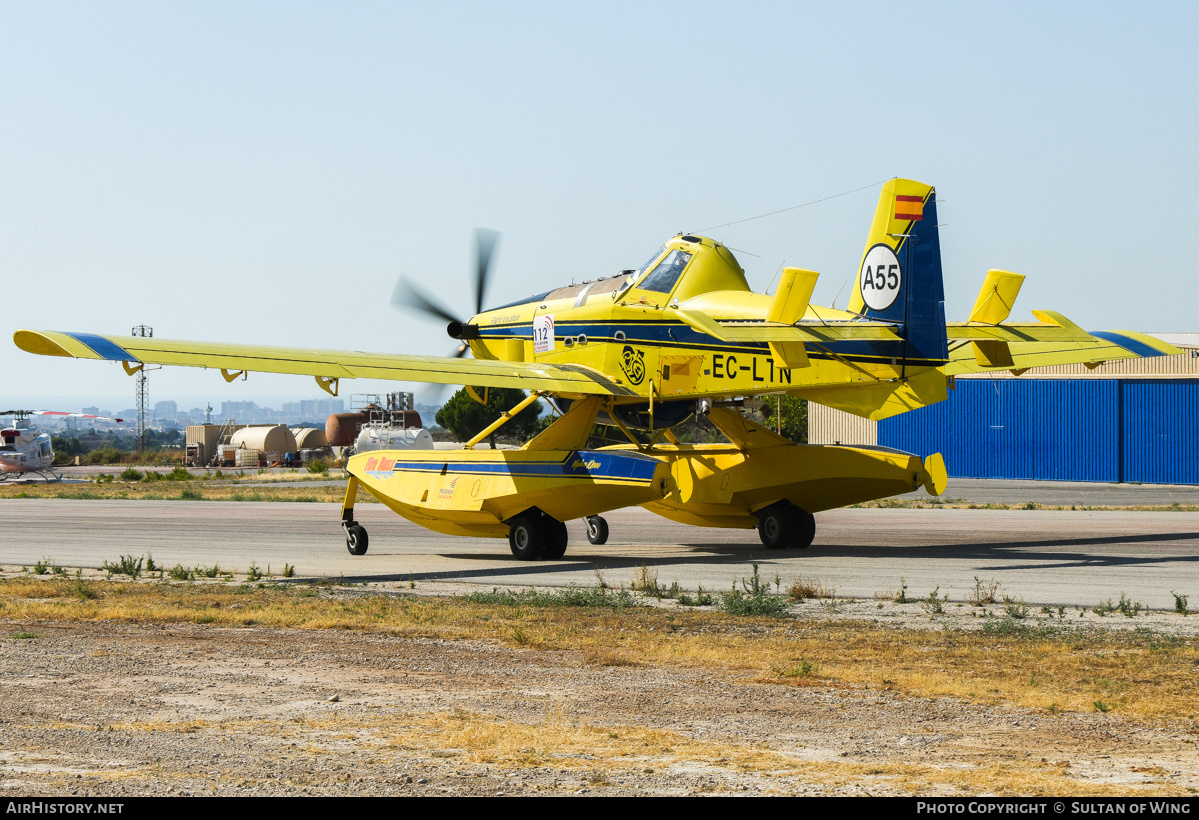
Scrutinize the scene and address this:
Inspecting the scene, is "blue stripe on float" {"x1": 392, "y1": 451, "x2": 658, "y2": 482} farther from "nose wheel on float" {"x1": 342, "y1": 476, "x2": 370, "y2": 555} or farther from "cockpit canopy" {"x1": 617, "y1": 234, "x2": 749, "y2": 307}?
"cockpit canopy" {"x1": 617, "y1": 234, "x2": 749, "y2": 307}

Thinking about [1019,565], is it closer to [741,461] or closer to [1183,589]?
[1183,589]

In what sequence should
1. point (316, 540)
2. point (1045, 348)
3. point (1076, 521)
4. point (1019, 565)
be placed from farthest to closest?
point (1076, 521), point (316, 540), point (1045, 348), point (1019, 565)

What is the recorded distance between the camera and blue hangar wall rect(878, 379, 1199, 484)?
45875mm

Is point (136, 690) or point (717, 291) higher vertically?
point (717, 291)

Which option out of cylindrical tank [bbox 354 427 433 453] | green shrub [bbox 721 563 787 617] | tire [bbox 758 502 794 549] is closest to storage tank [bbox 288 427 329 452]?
cylindrical tank [bbox 354 427 433 453]

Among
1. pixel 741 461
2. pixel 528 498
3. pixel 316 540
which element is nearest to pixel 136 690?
pixel 528 498

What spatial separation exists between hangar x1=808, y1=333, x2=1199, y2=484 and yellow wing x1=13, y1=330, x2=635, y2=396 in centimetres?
2976

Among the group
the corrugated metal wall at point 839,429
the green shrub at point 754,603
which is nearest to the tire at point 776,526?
the green shrub at point 754,603

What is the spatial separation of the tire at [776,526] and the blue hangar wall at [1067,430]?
28280 millimetres

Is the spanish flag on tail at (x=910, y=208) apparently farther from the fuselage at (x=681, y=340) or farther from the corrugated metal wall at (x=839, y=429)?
the corrugated metal wall at (x=839, y=429)

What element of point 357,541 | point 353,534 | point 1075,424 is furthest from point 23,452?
point 1075,424

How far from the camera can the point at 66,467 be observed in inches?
3708
